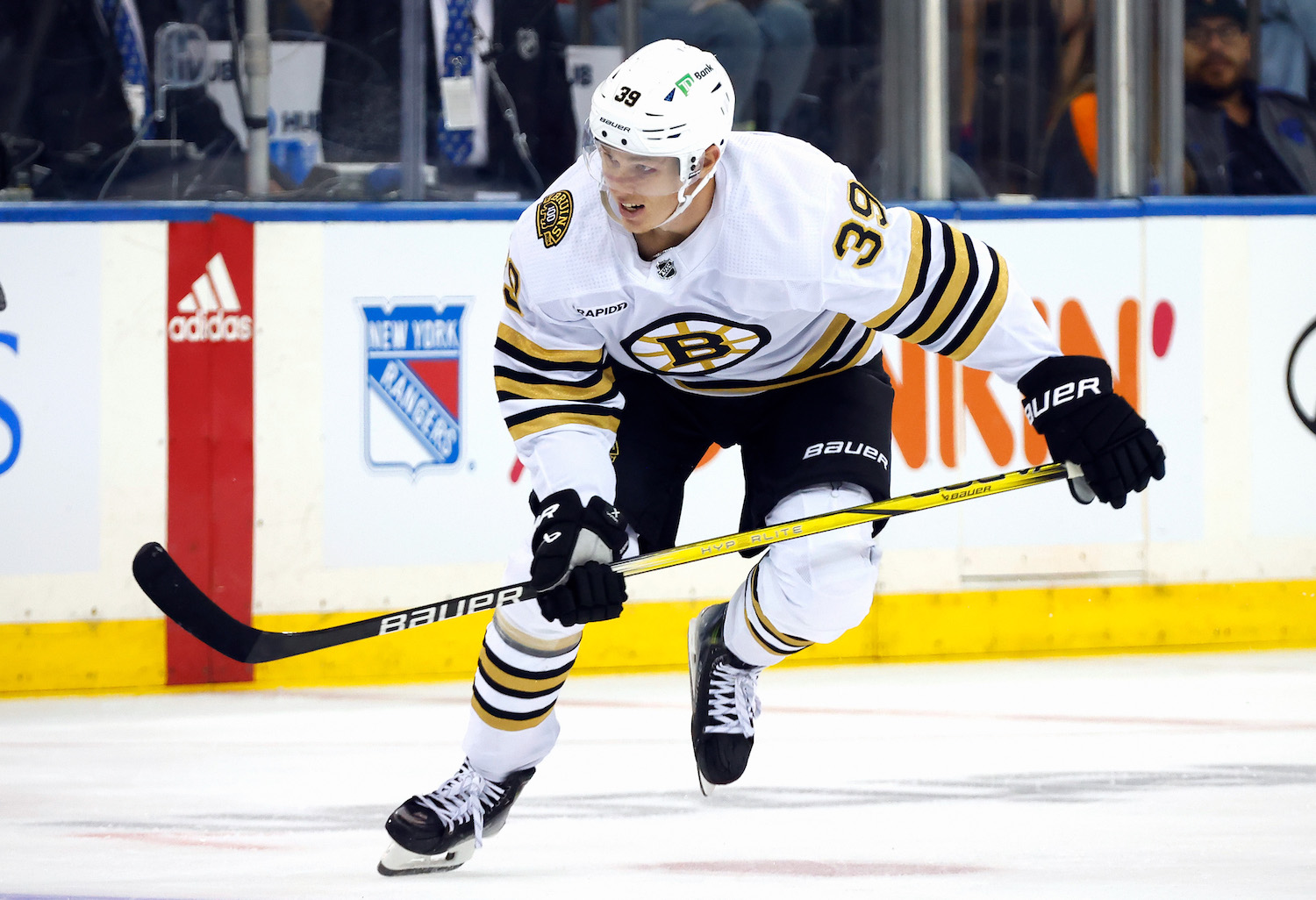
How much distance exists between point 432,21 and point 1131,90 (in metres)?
1.98

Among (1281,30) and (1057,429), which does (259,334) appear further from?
(1281,30)

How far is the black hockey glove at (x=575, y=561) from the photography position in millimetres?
2453

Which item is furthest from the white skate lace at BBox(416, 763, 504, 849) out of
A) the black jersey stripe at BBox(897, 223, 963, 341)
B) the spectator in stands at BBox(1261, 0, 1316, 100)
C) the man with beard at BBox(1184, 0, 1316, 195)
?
the spectator in stands at BBox(1261, 0, 1316, 100)

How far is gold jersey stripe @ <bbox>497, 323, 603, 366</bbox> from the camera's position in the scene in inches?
101

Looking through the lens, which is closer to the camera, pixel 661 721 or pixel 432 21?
pixel 661 721

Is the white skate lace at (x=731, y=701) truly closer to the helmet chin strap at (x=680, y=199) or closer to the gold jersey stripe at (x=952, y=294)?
the gold jersey stripe at (x=952, y=294)

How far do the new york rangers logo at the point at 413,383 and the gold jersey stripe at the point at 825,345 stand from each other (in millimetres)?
1799

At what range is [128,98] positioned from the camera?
14.2ft

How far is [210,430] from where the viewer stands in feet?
13.8

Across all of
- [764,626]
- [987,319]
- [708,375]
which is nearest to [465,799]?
[764,626]

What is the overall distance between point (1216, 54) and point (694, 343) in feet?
9.66

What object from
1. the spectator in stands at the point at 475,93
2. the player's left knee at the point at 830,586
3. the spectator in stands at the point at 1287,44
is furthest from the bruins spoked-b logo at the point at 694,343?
the spectator in stands at the point at 1287,44

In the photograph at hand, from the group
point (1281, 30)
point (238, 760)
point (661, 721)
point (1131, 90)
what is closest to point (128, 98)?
point (238, 760)

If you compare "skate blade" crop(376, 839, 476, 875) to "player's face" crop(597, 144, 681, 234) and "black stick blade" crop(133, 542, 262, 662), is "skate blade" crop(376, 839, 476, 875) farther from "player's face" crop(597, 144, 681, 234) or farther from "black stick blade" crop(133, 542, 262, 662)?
"player's face" crop(597, 144, 681, 234)
